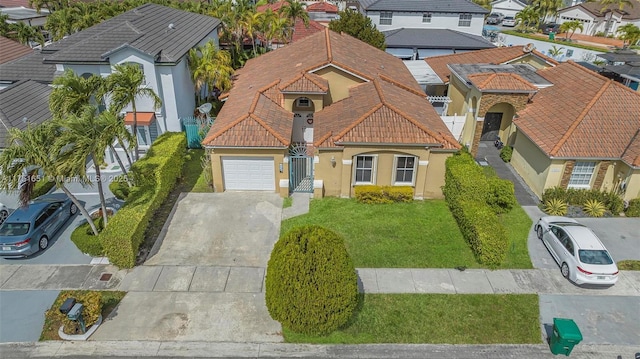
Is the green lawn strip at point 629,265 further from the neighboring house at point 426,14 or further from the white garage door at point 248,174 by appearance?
the neighboring house at point 426,14

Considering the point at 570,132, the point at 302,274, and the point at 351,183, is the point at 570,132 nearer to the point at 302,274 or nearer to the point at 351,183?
the point at 351,183

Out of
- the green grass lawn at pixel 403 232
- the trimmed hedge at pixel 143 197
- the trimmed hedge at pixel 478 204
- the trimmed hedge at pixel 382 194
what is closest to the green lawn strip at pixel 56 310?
the trimmed hedge at pixel 143 197

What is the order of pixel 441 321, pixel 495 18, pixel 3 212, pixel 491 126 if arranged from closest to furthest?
1. pixel 441 321
2. pixel 3 212
3. pixel 491 126
4. pixel 495 18

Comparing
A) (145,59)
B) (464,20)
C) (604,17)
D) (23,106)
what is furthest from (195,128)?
(604,17)

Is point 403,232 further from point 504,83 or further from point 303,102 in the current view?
point 504,83

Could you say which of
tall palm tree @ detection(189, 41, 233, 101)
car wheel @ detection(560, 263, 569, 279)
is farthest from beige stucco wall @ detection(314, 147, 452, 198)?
tall palm tree @ detection(189, 41, 233, 101)

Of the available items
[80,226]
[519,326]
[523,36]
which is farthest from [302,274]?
[523,36]

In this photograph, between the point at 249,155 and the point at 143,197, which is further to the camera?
the point at 249,155
